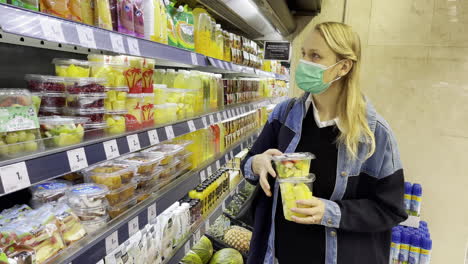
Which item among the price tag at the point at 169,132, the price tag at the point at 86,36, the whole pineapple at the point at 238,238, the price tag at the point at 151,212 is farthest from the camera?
the whole pineapple at the point at 238,238

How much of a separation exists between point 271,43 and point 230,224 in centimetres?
206

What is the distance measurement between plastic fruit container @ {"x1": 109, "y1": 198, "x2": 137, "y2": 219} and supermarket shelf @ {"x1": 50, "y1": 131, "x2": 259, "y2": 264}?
28mm

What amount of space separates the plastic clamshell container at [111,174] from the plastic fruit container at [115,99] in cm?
29

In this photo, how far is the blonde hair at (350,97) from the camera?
4.36 ft

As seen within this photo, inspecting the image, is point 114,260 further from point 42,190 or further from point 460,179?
point 460,179

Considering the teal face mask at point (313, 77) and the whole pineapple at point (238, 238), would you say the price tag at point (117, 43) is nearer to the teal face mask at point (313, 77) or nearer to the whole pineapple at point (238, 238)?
the teal face mask at point (313, 77)

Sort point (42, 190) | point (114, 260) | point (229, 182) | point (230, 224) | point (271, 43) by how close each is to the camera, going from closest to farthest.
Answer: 1. point (42, 190)
2. point (114, 260)
3. point (229, 182)
4. point (230, 224)
5. point (271, 43)

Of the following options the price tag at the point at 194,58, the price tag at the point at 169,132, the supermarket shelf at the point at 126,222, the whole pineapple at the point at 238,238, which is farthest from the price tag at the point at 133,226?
the whole pineapple at the point at 238,238

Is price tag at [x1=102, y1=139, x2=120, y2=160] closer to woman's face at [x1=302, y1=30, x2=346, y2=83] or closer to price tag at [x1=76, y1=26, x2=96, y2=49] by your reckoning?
price tag at [x1=76, y1=26, x2=96, y2=49]

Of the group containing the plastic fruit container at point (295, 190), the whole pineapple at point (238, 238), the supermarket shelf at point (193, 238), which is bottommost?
the whole pineapple at point (238, 238)

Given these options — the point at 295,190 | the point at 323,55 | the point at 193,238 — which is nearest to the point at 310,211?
the point at 295,190

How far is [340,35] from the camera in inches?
55.0

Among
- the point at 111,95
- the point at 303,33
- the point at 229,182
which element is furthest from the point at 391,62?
the point at 111,95

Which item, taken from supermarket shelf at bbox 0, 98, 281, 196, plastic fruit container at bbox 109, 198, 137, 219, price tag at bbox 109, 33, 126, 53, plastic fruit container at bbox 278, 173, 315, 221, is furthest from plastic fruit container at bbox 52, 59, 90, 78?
plastic fruit container at bbox 278, 173, 315, 221
